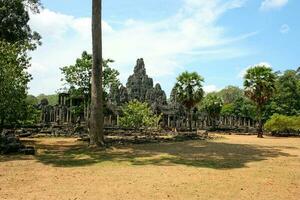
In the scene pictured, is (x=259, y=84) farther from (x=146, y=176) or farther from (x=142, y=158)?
(x=146, y=176)

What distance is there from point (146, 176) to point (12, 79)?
10.4m

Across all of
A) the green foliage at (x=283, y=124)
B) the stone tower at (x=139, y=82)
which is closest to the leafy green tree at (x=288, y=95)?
the green foliage at (x=283, y=124)

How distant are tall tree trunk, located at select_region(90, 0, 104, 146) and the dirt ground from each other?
2.83m

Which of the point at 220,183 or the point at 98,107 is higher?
the point at 98,107

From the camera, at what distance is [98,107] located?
68.1 ft

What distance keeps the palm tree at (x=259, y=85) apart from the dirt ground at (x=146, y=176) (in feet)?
79.9

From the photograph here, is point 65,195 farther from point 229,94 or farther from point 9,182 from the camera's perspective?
point 229,94

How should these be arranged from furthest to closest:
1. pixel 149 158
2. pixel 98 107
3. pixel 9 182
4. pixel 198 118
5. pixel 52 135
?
1. pixel 198 118
2. pixel 52 135
3. pixel 98 107
4. pixel 149 158
5. pixel 9 182

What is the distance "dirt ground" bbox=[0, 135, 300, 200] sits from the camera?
964 cm

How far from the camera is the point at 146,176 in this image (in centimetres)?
1200

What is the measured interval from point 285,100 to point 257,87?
16.0 metres

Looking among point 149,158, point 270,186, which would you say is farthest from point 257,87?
point 270,186

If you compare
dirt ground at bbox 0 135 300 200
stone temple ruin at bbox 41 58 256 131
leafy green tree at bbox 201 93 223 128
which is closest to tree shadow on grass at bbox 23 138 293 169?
dirt ground at bbox 0 135 300 200

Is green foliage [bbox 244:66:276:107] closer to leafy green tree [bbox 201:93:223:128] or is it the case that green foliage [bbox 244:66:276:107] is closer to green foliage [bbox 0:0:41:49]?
leafy green tree [bbox 201:93:223:128]
